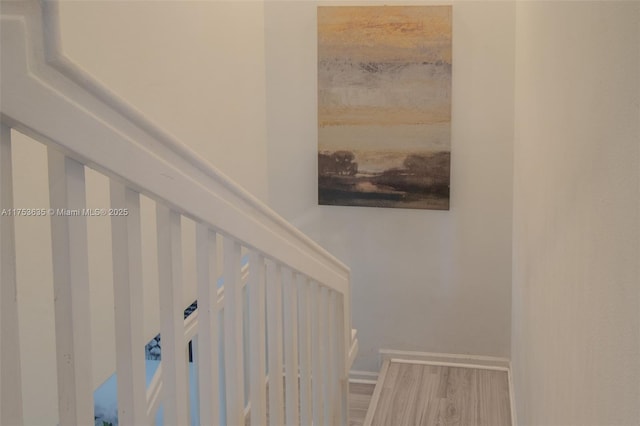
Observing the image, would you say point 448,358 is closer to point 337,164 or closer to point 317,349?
point 337,164

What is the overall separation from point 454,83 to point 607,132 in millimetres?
3078

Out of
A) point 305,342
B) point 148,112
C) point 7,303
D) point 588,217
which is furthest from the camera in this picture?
point 148,112

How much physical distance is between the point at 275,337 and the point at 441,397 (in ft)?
6.99

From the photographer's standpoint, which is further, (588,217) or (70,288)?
(588,217)

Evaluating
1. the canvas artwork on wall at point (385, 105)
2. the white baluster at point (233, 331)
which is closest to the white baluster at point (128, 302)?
the white baluster at point (233, 331)

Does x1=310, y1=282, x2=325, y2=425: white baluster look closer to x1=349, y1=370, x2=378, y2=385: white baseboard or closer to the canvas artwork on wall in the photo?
the canvas artwork on wall

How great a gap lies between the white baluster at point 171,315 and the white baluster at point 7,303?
15.5 inches

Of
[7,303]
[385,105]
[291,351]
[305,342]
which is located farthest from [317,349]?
[385,105]

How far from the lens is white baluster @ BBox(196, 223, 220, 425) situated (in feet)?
4.71

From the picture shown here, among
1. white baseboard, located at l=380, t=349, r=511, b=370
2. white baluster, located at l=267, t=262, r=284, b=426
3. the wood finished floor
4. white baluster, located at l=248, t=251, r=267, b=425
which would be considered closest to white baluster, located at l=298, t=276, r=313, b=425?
white baluster, located at l=267, t=262, r=284, b=426

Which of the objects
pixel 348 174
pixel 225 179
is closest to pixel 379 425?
pixel 348 174

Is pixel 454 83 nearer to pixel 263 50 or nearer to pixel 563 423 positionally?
pixel 263 50

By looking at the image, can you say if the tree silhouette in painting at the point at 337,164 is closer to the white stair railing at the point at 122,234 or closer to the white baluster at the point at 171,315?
the white stair railing at the point at 122,234

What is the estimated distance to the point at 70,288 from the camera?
0.99 meters
